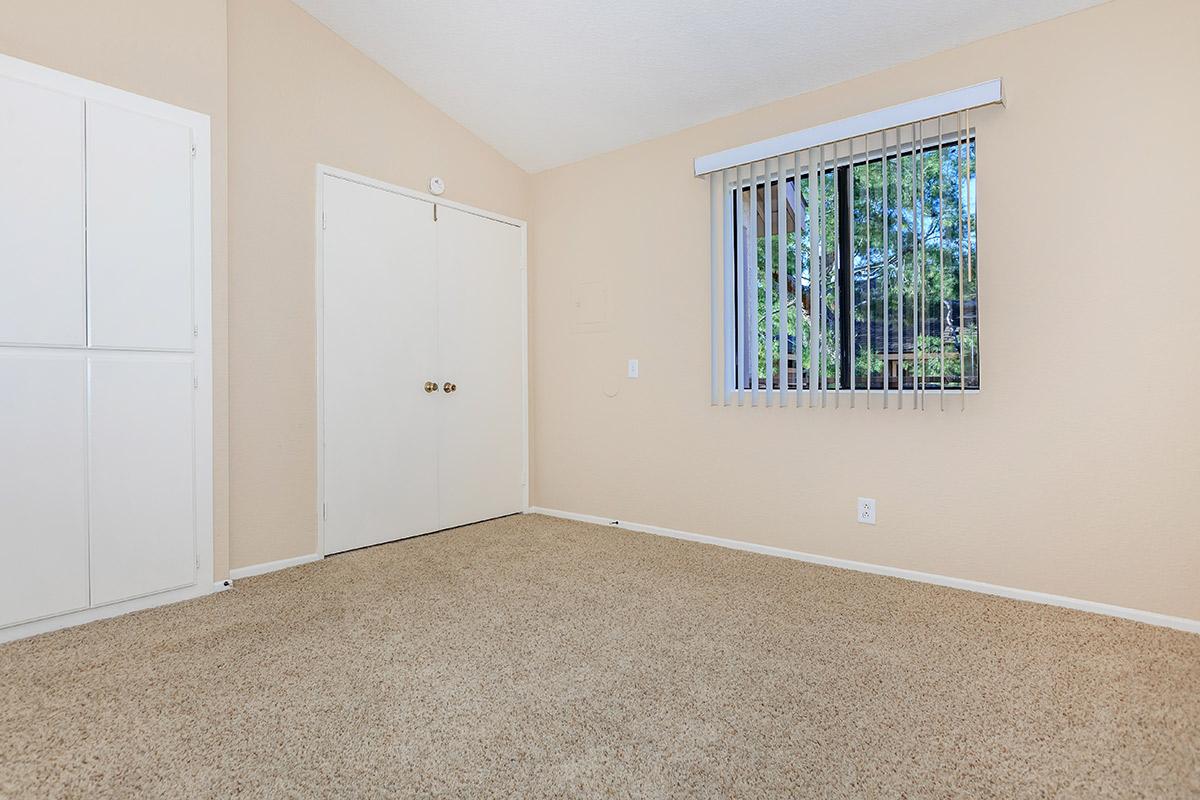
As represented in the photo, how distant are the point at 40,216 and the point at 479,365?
2.27 metres

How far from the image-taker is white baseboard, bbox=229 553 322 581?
115 inches

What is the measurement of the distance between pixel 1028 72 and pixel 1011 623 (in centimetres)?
227

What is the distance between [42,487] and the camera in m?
2.31

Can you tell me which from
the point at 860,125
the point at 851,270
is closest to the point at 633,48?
the point at 860,125

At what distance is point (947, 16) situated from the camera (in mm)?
2572

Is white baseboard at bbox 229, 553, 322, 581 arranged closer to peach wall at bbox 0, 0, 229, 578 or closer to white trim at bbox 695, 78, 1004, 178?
peach wall at bbox 0, 0, 229, 578

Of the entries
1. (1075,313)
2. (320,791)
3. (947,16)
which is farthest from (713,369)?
(320,791)

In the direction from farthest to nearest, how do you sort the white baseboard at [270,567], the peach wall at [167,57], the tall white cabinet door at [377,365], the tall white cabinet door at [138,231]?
the tall white cabinet door at [377,365], the white baseboard at [270,567], the tall white cabinet door at [138,231], the peach wall at [167,57]

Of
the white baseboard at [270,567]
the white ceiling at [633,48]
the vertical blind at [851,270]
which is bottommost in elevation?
the white baseboard at [270,567]

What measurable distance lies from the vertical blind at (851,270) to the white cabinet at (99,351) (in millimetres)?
2610

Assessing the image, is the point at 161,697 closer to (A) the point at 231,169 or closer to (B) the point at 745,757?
(B) the point at 745,757

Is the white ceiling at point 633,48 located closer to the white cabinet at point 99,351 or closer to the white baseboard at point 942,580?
the white cabinet at point 99,351

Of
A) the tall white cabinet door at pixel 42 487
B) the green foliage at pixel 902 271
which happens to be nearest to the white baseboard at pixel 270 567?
the tall white cabinet door at pixel 42 487

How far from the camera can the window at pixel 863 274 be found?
2.74m
